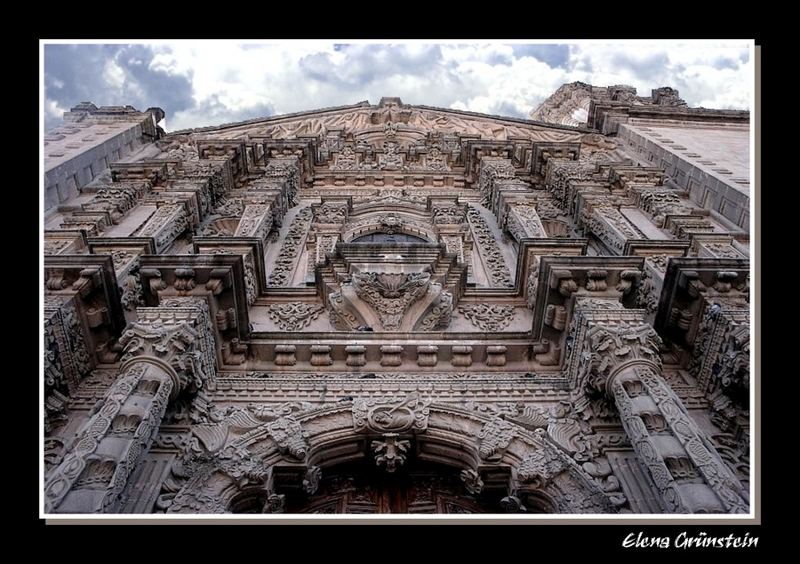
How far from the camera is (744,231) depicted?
13.7 metres

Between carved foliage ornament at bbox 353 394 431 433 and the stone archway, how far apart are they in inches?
0.5

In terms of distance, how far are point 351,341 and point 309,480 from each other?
258 cm

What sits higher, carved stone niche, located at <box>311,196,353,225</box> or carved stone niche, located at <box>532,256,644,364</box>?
carved stone niche, located at <box>311,196,353,225</box>

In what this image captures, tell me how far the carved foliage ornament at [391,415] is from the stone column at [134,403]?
2.23m

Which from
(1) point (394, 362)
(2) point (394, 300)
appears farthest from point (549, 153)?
(1) point (394, 362)

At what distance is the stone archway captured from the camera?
7.68 metres

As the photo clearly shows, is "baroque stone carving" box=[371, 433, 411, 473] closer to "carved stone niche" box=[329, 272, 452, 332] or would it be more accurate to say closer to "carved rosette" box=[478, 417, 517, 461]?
"carved rosette" box=[478, 417, 517, 461]

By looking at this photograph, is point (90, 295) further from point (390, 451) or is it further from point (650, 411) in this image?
point (650, 411)

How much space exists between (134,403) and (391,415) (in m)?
3.16

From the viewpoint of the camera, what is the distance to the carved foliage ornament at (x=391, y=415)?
8.45 m

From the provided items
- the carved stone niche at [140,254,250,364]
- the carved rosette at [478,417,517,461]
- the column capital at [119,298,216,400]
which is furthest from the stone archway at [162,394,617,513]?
the carved stone niche at [140,254,250,364]

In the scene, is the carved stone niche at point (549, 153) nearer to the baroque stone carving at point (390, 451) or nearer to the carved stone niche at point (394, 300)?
the carved stone niche at point (394, 300)

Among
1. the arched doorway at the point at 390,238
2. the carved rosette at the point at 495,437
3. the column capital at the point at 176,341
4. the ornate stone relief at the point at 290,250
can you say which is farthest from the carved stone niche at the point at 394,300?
the arched doorway at the point at 390,238
